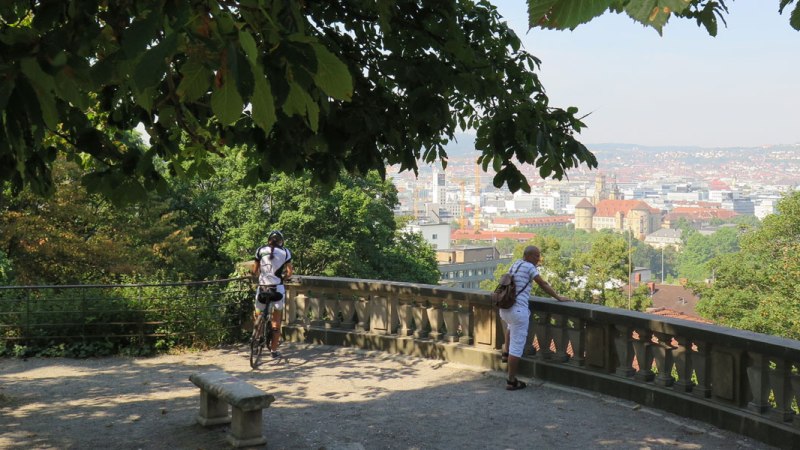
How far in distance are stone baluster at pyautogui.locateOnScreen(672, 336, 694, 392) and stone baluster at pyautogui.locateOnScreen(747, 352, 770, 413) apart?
729mm

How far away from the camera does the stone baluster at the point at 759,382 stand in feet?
23.9

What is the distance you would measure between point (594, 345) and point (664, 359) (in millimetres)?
923

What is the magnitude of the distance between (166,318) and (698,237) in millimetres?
174463

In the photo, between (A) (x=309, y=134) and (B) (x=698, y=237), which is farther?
(B) (x=698, y=237)

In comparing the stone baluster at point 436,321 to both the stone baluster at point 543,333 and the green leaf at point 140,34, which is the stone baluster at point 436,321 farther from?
the green leaf at point 140,34

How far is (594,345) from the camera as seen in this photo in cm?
915

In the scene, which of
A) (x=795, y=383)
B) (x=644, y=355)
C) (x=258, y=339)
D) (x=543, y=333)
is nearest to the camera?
(x=795, y=383)

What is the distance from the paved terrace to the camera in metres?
7.57

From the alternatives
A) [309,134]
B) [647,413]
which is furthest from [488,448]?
[309,134]

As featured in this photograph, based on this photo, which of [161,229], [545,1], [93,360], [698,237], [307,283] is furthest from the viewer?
[698,237]

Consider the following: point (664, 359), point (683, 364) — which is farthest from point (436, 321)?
point (683, 364)

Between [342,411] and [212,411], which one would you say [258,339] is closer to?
[342,411]

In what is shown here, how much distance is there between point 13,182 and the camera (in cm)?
693

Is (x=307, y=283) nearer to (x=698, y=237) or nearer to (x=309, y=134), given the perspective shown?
(x=309, y=134)
